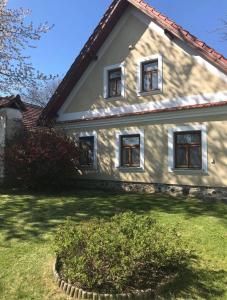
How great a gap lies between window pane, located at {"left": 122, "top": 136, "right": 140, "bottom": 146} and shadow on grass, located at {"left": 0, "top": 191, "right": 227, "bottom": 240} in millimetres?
2254

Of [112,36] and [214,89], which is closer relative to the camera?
[214,89]

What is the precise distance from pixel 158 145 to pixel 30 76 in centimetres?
762

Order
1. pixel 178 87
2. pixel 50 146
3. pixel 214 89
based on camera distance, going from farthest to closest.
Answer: pixel 50 146
pixel 178 87
pixel 214 89

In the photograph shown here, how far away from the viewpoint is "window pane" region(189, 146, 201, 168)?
1420cm

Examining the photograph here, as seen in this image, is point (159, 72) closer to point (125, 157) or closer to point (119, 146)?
point (119, 146)

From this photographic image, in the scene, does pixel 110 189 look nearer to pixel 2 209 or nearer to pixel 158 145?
pixel 158 145

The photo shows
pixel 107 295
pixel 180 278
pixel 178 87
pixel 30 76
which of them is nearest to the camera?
pixel 107 295

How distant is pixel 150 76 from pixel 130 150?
10.1 feet

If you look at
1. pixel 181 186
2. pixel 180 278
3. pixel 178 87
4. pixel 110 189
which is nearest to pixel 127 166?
pixel 110 189

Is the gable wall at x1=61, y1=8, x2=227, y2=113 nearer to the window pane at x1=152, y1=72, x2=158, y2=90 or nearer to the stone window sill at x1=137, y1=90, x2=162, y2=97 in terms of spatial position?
the stone window sill at x1=137, y1=90, x2=162, y2=97

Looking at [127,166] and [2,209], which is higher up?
[127,166]

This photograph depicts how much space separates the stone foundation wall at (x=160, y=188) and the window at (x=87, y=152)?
2.69ft

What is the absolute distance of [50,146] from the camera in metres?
16.2

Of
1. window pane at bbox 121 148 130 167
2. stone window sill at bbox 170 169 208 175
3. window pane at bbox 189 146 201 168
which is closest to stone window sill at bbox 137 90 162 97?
window pane at bbox 121 148 130 167
